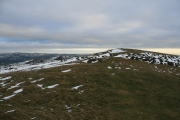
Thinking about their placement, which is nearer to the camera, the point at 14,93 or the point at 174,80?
the point at 14,93

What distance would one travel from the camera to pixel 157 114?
2194 cm

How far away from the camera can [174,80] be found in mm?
34344

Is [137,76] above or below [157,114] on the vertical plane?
above

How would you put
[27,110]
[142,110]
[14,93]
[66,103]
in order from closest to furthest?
[27,110]
[142,110]
[66,103]
[14,93]

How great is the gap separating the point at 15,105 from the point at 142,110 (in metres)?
15.5

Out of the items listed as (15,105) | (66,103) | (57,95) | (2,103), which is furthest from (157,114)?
(2,103)

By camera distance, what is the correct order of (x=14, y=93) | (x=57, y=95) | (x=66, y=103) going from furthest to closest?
(x=14, y=93), (x=57, y=95), (x=66, y=103)

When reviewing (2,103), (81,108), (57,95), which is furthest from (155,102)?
(2,103)

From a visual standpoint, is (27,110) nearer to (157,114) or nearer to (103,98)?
(103,98)

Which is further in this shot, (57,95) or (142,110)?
(57,95)

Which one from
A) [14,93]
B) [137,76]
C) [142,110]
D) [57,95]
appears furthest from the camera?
[137,76]

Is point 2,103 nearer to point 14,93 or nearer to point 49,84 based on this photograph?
point 14,93

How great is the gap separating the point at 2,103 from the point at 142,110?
17.5 m

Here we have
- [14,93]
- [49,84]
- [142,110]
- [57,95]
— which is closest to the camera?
[142,110]
